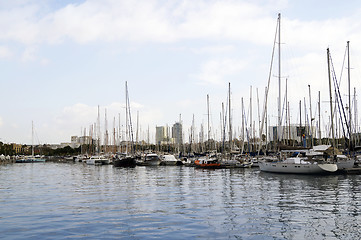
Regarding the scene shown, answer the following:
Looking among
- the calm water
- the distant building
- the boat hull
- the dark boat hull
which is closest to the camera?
the calm water

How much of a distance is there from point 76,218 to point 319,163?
38.4m

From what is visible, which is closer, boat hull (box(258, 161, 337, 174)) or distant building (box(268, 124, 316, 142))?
boat hull (box(258, 161, 337, 174))

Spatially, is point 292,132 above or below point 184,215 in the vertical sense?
above

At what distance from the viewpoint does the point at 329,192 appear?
30734 mm

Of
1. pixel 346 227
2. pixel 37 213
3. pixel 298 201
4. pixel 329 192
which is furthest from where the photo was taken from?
pixel 329 192

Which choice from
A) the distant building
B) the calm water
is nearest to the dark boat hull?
the distant building

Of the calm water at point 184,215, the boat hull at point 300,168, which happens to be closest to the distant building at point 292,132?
the boat hull at point 300,168

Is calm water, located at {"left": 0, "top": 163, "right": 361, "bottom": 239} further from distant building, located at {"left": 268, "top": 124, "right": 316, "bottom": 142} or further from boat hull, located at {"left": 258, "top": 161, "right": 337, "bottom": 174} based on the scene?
distant building, located at {"left": 268, "top": 124, "right": 316, "bottom": 142}

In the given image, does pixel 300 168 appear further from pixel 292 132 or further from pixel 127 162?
pixel 292 132

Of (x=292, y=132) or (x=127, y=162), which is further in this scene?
(x=292, y=132)

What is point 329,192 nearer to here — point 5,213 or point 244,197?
point 244,197

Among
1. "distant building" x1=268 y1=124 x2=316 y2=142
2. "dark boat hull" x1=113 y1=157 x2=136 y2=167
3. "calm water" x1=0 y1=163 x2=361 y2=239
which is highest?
"distant building" x1=268 y1=124 x2=316 y2=142

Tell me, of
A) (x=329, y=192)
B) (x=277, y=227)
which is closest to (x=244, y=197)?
(x=329, y=192)

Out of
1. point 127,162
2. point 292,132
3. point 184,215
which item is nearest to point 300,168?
point 184,215
